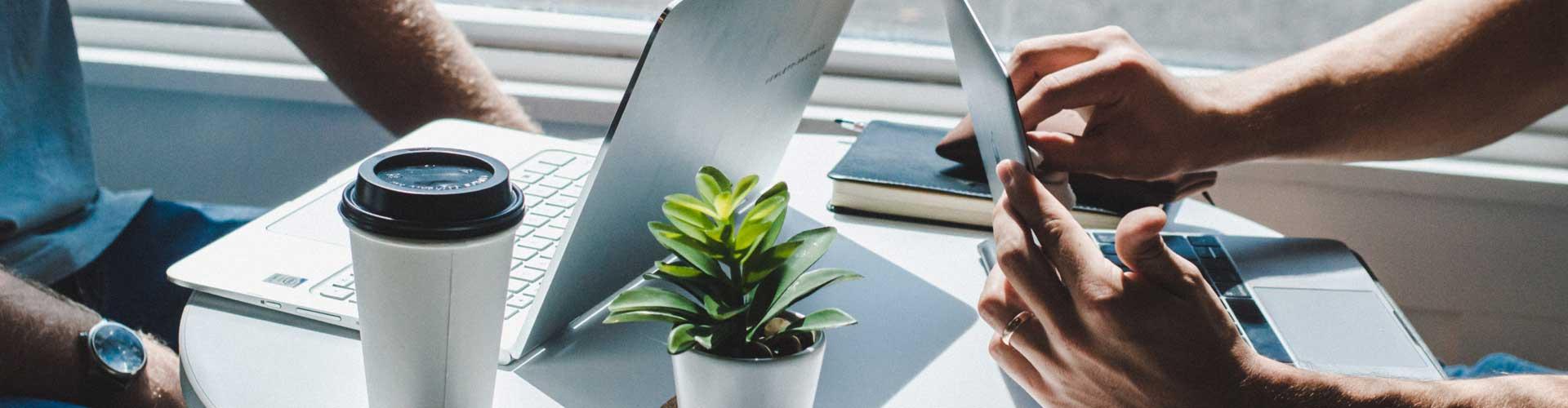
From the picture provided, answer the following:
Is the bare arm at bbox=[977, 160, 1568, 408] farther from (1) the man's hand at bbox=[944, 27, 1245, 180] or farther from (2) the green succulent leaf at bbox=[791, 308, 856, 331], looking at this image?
(1) the man's hand at bbox=[944, 27, 1245, 180]

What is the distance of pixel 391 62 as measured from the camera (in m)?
1.29

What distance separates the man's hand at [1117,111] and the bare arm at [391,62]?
623 mm

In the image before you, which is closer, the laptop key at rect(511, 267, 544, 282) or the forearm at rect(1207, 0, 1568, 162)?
the laptop key at rect(511, 267, 544, 282)

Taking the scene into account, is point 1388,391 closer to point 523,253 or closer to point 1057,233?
point 1057,233

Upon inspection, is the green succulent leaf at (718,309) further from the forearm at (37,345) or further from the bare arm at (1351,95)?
the forearm at (37,345)

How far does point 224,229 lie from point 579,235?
2.42 feet

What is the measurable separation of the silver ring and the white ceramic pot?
144mm

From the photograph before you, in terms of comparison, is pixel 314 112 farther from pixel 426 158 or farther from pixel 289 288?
pixel 426 158

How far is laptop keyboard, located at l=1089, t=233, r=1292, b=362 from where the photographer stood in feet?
2.36

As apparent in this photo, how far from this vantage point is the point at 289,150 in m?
1.63

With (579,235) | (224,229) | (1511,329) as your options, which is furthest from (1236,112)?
(224,229)

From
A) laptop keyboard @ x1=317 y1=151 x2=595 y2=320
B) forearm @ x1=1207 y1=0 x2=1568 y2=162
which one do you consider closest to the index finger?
laptop keyboard @ x1=317 y1=151 x2=595 y2=320

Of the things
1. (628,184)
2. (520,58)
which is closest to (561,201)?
(628,184)

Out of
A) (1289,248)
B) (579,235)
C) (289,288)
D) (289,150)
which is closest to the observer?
(579,235)
